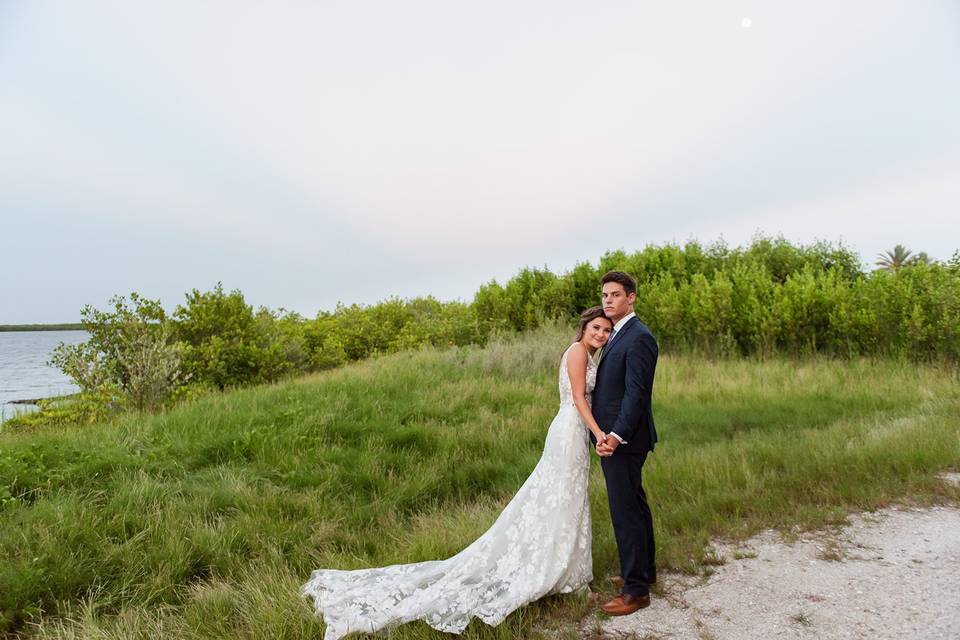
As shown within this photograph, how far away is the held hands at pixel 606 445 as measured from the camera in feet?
13.1

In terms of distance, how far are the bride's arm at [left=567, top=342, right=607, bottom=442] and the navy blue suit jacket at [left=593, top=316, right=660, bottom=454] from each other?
0.11 meters

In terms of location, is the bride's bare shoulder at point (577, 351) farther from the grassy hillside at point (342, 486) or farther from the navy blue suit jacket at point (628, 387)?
the grassy hillside at point (342, 486)

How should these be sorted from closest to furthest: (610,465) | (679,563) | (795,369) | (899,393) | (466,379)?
(610,465) → (679,563) → (899,393) → (466,379) → (795,369)

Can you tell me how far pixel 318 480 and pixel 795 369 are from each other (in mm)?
12678

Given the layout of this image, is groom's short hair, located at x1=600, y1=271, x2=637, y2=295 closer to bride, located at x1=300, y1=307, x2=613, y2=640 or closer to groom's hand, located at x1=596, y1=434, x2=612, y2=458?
bride, located at x1=300, y1=307, x2=613, y2=640

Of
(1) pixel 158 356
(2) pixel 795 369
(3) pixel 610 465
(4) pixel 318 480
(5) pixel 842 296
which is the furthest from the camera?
(5) pixel 842 296

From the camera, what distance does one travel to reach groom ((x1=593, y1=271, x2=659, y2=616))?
13.1ft

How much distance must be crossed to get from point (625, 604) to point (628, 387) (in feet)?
5.28

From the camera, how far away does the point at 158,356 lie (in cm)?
1221

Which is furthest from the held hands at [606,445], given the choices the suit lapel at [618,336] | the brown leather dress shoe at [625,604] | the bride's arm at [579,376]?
the brown leather dress shoe at [625,604]

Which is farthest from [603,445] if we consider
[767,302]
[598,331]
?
[767,302]

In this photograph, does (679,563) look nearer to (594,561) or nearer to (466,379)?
(594,561)

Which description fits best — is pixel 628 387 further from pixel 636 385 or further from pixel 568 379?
pixel 568 379

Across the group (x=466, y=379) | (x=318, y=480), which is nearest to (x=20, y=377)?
(x=466, y=379)
